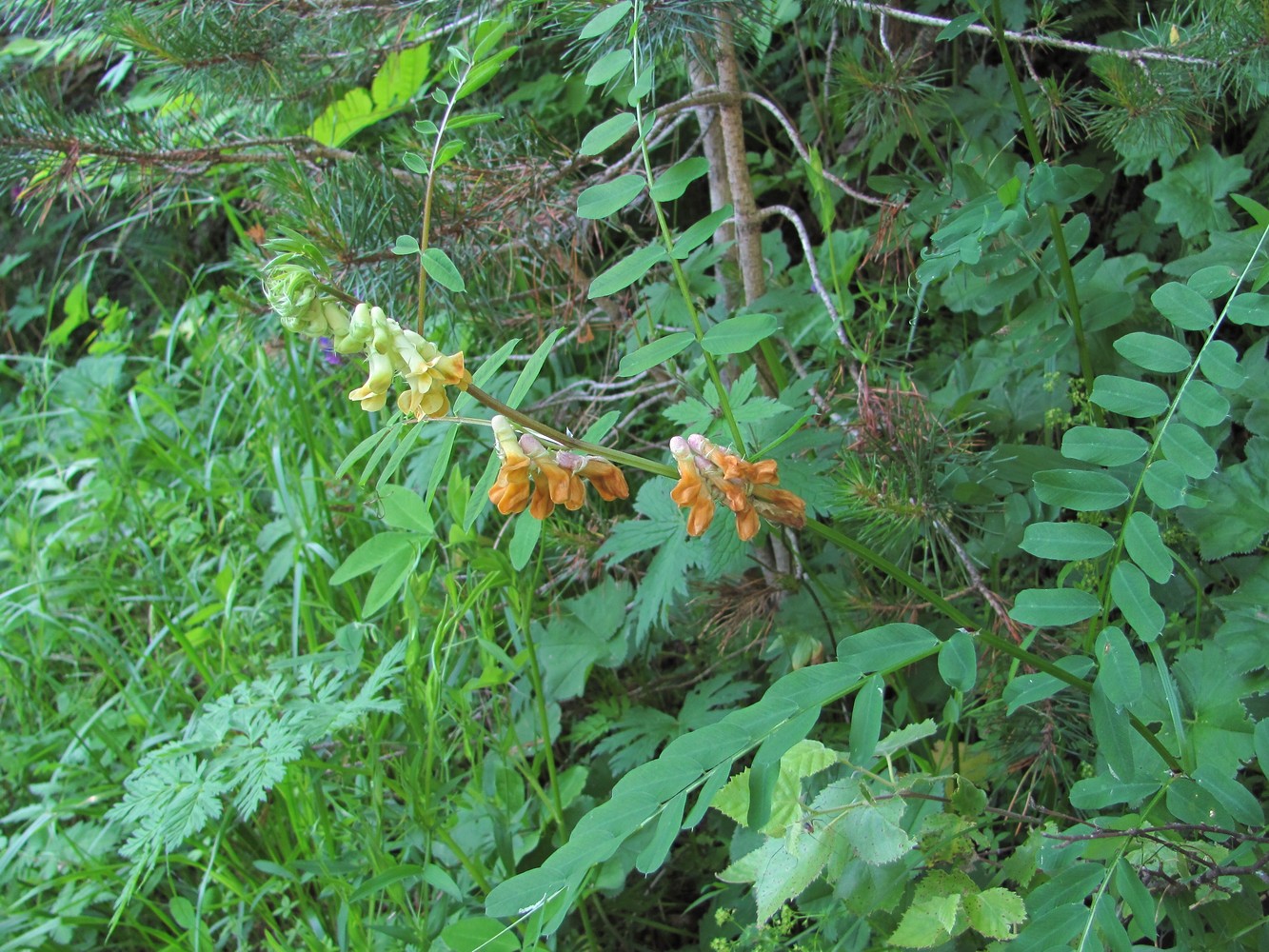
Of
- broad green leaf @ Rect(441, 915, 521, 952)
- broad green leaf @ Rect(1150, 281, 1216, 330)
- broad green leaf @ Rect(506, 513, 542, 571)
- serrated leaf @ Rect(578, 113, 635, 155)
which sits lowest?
broad green leaf @ Rect(441, 915, 521, 952)

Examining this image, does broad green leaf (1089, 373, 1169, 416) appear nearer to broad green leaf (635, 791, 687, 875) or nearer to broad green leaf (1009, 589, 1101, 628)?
broad green leaf (1009, 589, 1101, 628)

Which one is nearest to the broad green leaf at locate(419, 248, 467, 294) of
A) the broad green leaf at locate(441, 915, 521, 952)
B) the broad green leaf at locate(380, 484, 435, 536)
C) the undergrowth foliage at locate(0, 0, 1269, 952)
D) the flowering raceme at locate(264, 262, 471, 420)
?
the undergrowth foliage at locate(0, 0, 1269, 952)

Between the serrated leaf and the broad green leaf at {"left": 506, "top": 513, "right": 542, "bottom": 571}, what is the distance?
40 cm

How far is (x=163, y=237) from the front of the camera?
3352mm

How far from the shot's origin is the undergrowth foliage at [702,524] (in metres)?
0.94

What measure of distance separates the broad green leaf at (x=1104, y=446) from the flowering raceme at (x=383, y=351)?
1.92 feet

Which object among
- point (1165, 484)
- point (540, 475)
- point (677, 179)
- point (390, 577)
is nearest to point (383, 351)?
point (540, 475)

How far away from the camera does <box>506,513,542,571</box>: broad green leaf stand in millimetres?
1113

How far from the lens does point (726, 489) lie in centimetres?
81

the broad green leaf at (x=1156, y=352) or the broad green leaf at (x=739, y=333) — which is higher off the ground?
the broad green leaf at (x=739, y=333)

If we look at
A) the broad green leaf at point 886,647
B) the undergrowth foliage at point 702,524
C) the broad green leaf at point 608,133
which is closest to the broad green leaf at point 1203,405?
the undergrowth foliage at point 702,524

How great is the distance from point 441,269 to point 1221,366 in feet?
2.46

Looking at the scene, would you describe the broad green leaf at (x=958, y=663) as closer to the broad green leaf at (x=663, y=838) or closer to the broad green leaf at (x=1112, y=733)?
the broad green leaf at (x=1112, y=733)

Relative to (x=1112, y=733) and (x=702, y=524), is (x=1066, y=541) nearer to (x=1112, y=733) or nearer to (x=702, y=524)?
(x=1112, y=733)
